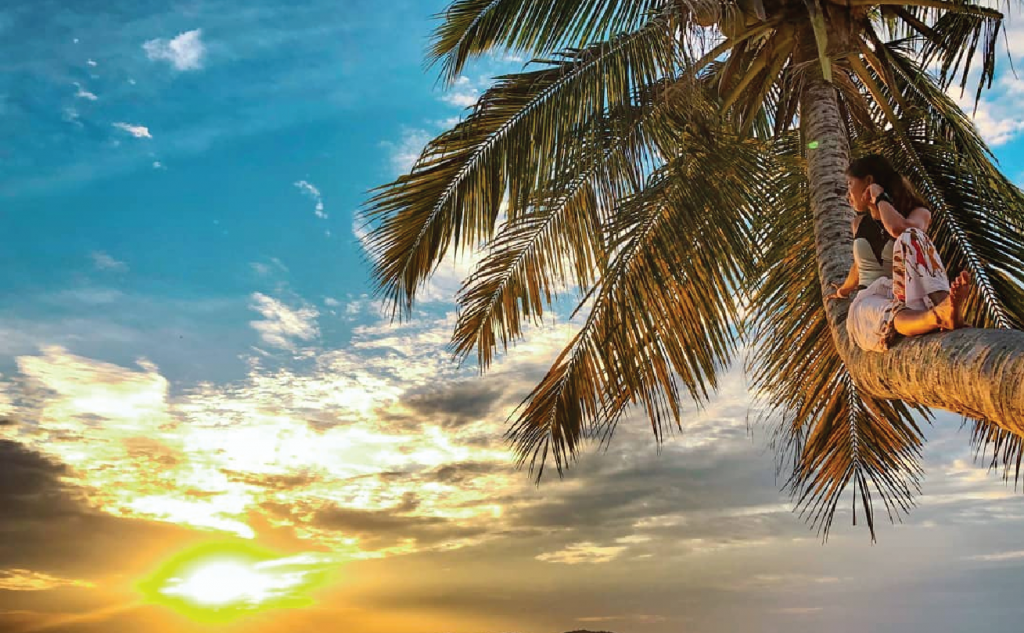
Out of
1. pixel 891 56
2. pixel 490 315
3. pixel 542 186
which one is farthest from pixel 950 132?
pixel 490 315

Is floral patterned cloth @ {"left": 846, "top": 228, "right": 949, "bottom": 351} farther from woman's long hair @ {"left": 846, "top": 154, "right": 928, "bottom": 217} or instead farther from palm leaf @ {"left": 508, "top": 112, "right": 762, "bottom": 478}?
palm leaf @ {"left": 508, "top": 112, "right": 762, "bottom": 478}

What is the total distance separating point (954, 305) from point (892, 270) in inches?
22.8

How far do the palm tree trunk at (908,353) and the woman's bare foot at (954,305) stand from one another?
9 centimetres

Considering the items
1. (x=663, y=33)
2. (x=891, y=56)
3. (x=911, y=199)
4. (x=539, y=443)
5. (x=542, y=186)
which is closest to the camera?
(x=911, y=199)

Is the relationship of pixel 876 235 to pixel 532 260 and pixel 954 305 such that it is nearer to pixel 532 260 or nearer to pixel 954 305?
pixel 954 305

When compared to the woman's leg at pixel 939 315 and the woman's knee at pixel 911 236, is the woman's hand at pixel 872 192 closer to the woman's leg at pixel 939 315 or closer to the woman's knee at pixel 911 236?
the woman's knee at pixel 911 236

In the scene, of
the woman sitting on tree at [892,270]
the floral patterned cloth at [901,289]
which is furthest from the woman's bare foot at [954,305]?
the floral patterned cloth at [901,289]

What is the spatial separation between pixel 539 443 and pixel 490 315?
144 centimetres

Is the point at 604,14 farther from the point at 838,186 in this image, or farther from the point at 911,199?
the point at 911,199

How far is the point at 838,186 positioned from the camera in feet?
19.3

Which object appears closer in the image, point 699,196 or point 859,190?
point 859,190

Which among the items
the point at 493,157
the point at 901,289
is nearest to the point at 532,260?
the point at 493,157

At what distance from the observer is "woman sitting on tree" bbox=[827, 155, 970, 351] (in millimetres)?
4064

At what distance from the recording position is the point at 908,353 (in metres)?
4.12
